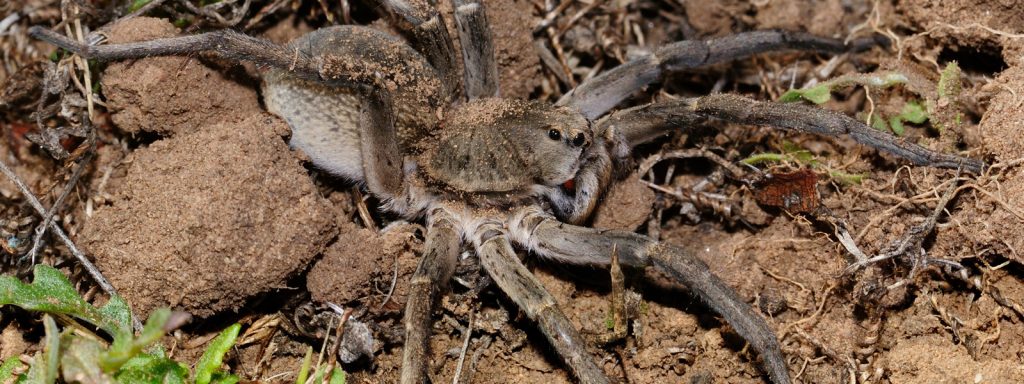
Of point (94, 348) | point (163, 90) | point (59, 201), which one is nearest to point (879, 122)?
point (163, 90)

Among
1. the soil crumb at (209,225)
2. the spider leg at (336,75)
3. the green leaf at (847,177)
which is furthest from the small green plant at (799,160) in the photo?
the soil crumb at (209,225)

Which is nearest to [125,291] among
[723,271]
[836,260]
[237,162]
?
[237,162]

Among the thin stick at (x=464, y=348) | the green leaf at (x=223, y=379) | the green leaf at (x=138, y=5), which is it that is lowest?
the thin stick at (x=464, y=348)

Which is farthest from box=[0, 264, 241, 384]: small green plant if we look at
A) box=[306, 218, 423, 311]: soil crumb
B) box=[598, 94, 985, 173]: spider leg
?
box=[598, 94, 985, 173]: spider leg

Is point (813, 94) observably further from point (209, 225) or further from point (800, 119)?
point (209, 225)

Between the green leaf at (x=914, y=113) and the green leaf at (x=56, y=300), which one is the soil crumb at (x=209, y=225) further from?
the green leaf at (x=914, y=113)

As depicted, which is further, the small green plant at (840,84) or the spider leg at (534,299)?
the small green plant at (840,84)

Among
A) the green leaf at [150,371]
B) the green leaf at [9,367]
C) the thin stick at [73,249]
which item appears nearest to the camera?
the green leaf at [150,371]

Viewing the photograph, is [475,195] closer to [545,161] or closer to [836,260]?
[545,161]
